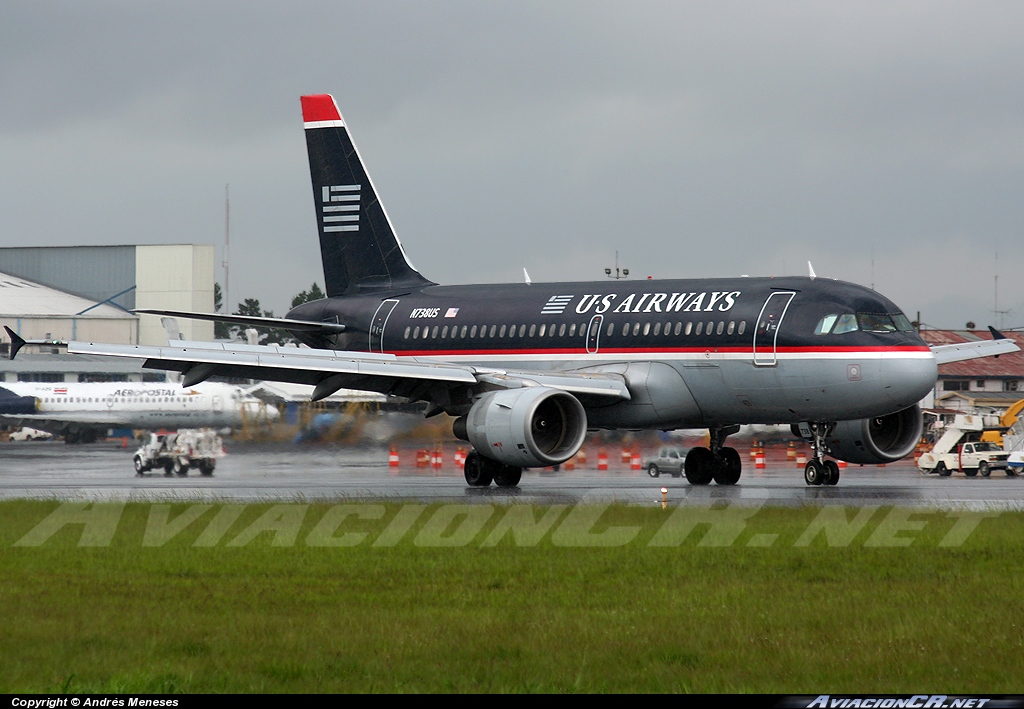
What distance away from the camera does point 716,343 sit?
29.1 m

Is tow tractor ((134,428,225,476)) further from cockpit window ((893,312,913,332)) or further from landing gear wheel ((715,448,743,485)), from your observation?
cockpit window ((893,312,913,332))

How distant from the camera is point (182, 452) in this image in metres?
38.4

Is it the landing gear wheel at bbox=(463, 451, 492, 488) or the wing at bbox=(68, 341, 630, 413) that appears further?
the landing gear wheel at bbox=(463, 451, 492, 488)

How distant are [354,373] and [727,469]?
28.7 ft

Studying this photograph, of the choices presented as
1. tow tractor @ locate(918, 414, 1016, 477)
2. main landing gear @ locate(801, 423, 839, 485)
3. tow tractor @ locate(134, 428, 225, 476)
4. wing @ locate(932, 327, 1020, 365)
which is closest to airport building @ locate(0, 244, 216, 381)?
tow tractor @ locate(134, 428, 225, 476)

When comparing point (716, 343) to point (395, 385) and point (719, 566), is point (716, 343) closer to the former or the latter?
point (395, 385)

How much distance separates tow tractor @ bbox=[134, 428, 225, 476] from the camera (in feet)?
124

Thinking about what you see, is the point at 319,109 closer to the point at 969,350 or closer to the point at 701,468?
the point at 701,468

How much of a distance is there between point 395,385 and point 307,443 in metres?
6.78

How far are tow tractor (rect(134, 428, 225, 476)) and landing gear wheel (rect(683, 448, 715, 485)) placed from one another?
44.2 ft

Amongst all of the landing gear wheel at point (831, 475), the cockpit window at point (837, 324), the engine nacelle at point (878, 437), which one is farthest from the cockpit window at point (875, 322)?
the landing gear wheel at point (831, 475)

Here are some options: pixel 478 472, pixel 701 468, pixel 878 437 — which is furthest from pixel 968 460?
pixel 478 472

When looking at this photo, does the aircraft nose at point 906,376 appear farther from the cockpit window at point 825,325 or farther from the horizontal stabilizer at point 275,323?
the horizontal stabilizer at point 275,323
